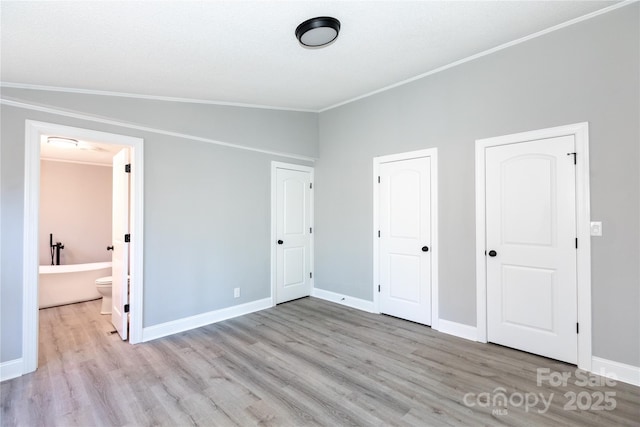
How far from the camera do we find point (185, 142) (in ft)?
11.3

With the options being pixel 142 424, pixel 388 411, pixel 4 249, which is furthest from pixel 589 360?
pixel 4 249

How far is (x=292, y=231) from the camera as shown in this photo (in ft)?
15.0

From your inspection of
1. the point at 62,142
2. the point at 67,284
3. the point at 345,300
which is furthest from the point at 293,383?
the point at 62,142

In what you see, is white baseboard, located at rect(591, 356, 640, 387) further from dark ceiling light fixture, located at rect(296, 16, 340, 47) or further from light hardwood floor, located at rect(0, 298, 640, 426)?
dark ceiling light fixture, located at rect(296, 16, 340, 47)

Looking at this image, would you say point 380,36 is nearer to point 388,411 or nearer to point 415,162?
point 415,162

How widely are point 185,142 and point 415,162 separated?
9.10 feet

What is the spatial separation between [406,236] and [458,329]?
1.18m

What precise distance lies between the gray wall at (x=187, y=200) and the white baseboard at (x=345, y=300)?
0.92 meters

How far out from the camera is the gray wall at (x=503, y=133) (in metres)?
2.33

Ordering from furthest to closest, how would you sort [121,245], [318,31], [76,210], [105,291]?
[76,210], [105,291], [121,245], [318,31]

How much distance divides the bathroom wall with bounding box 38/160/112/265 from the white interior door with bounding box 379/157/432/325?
5.65 m

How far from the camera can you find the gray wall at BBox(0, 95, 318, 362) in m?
2.43

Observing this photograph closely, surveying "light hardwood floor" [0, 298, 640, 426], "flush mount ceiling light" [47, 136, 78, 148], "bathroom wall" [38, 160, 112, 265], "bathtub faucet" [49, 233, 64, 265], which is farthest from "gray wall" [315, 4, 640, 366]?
"bathtub faucet" [49, 233, 64, 265]

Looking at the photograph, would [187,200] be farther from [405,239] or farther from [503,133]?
[503,133]
